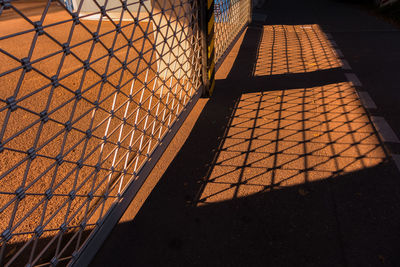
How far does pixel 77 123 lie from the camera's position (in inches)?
143

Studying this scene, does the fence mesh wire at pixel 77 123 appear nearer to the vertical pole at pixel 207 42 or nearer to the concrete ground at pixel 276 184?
the vertical pole at pixel 207 42

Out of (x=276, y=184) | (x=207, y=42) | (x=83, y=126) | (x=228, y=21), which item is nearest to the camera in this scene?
(x=276, y=184)

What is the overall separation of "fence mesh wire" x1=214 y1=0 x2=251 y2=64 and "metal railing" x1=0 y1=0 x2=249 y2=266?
2.2 inches

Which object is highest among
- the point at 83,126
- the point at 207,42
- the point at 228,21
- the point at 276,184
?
the point at 228,21

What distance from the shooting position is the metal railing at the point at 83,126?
1.52 metres

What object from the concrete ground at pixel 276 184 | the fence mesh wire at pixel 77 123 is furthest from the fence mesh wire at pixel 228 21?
the concrete ground at pixel 276 184

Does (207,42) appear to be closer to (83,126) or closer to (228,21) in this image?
(83,126)

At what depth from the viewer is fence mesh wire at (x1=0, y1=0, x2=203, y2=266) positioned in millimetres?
1501

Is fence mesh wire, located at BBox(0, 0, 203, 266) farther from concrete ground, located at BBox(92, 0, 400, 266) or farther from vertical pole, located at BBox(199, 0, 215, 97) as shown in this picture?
concrete ground, located at BBox(92, 0, 400, 266)

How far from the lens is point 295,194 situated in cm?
255

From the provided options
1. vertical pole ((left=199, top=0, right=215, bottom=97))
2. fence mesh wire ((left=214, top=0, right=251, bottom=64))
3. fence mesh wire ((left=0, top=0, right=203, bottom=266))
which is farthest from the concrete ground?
fence mesh wire ((left=214, top=0, right=251, bottom=64))

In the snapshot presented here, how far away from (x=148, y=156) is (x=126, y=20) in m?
8.66

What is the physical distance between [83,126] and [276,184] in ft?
8.59

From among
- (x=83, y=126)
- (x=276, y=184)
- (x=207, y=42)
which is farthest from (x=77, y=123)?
(x=276, y=184)
